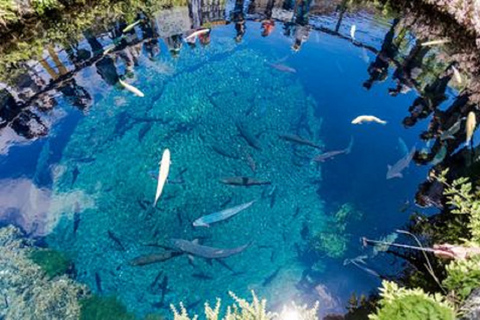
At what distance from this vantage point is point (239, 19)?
9.83 metres

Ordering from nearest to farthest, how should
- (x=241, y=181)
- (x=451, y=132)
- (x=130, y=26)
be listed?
(x=241, y=181)
(x=451, y=132)
(x=130, y=26)

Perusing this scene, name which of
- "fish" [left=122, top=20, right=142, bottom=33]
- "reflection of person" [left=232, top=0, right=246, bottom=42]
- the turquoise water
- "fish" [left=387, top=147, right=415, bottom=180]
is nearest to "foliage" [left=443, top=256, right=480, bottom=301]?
the turquoise water

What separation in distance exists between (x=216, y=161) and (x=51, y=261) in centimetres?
321

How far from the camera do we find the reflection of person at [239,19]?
30.4ft

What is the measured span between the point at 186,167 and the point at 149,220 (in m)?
1.30

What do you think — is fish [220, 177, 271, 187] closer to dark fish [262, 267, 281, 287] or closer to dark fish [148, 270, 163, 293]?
dark fish [262, 267, 281, 287]

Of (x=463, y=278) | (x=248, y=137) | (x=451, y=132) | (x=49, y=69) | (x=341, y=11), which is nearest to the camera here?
(x=463, y=278)

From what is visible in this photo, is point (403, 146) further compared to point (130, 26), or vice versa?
point (130, 26)

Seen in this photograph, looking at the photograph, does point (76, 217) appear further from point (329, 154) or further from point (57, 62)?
point (329, 154)

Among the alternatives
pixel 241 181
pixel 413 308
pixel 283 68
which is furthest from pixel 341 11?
pixel 413 308

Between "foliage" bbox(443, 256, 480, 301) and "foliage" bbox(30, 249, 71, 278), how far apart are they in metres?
4.88

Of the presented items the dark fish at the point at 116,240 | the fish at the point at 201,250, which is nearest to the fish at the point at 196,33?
the dark fish at the point at 116,240

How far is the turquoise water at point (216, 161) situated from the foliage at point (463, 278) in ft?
5.85

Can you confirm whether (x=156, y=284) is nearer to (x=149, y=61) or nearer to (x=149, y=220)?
(x=149, y=220)
